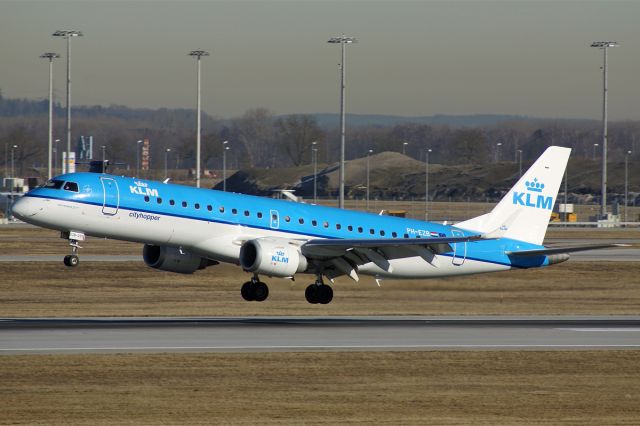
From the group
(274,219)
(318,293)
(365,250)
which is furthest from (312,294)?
(274,219)

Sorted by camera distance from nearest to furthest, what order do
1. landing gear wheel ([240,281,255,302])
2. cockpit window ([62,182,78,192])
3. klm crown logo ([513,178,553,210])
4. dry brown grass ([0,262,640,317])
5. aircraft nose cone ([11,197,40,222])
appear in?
aircraft nose cone ([11,197,40,222]) → cockpit window ([62,182,78,192]) → landing gear wheel ([240,281,255,302]) → dry brown grass ([0,262,640,317]) → klm crown logo ([513,178,553,210])

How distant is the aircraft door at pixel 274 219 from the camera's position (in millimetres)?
48250

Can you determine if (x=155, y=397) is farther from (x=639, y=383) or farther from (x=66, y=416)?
(x=639, y=383)

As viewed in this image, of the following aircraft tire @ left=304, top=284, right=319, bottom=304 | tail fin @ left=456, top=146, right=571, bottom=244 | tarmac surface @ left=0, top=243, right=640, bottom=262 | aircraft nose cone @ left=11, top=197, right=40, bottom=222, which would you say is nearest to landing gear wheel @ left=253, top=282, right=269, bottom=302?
aircraft tire @ left=304, top=284, right=319, bottom=304

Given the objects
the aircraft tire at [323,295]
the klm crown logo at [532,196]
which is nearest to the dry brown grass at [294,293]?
the aircraft tire at [323,295]

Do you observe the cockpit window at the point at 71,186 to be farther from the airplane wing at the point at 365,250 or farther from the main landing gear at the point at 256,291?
the airplane wing at the point at 365,250

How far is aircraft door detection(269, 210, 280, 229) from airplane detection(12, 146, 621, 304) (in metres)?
0.04

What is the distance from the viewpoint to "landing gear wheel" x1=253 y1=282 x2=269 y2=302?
4853 cm

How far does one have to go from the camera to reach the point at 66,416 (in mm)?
27828

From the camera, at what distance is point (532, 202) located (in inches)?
2170

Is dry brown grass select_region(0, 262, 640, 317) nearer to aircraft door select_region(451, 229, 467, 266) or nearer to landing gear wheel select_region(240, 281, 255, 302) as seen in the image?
landing gear wheel select_region(240, 281, 255, 302)

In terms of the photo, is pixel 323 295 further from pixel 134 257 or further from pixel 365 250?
pixel 134 257

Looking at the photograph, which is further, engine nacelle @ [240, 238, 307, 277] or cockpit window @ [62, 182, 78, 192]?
engine nacelle @ [240, 238, 307, 277]

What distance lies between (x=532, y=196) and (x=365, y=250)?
1045 cm
